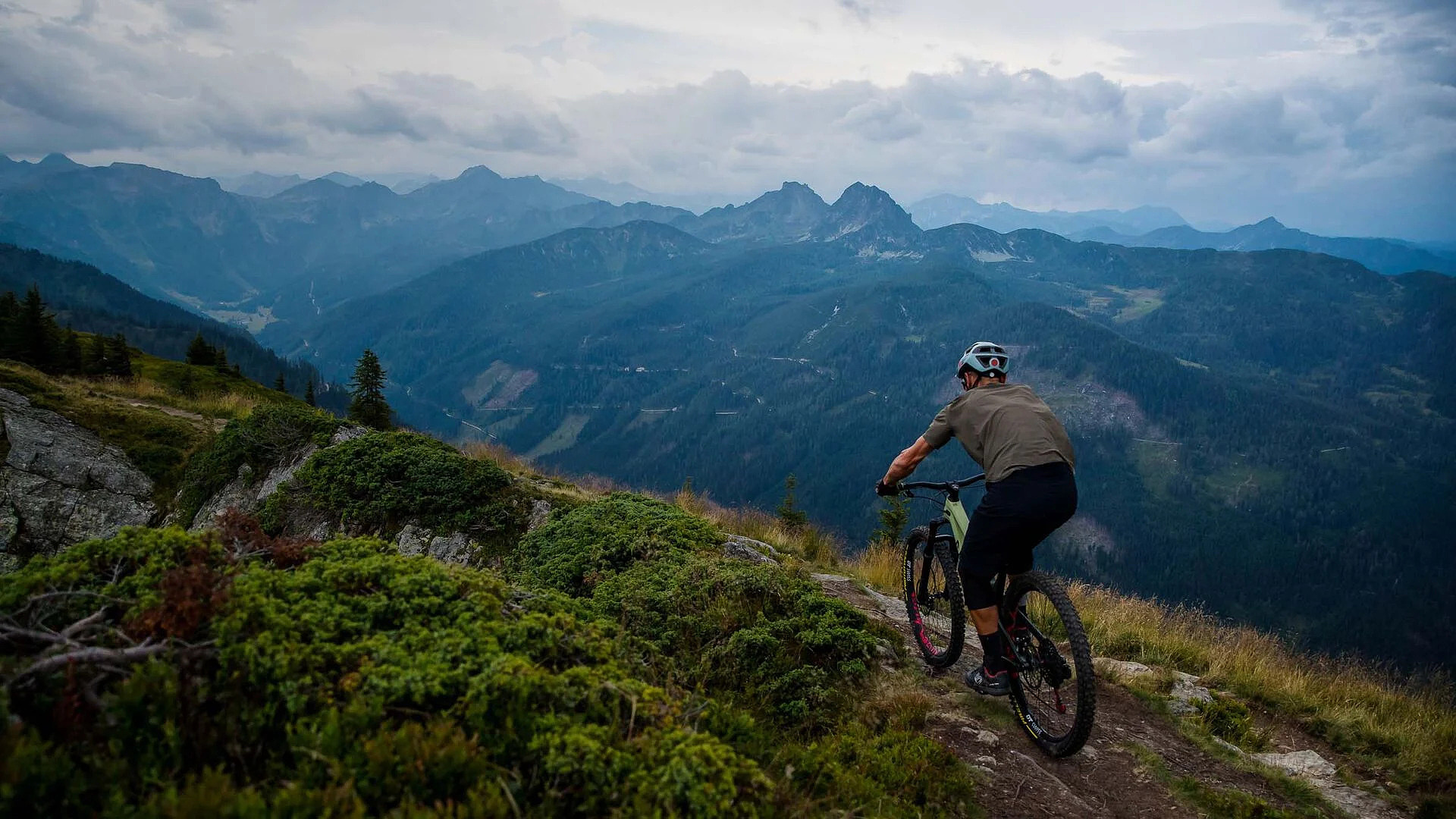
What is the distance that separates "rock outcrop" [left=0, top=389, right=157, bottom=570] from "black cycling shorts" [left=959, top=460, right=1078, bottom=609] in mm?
12829

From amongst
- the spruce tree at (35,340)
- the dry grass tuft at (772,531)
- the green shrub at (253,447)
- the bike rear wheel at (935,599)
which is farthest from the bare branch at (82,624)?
the spruce tree at (35,340)

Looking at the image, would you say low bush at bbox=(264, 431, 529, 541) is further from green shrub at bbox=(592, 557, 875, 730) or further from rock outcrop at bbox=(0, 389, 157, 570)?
rock outcrop at bbox=(0, 389, 157, 570)

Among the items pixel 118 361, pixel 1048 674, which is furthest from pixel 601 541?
pixel 118 361

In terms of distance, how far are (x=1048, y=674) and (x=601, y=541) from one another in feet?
15.7

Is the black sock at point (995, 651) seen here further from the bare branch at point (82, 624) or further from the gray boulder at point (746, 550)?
the bare branch at point (82, 624)

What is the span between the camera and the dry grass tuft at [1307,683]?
20.6 feet

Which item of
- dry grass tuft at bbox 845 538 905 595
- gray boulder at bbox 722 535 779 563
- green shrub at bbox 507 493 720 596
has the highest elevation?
green shrub at bbox 507 493 720 596

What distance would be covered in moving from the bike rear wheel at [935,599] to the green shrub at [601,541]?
248 cm

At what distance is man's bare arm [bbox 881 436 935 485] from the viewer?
635 cm

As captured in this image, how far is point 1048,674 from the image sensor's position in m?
5.64

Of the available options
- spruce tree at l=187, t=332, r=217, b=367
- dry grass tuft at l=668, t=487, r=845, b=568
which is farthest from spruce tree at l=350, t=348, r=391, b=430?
dry grass tuft at l=668, t=487, r=845, b=568

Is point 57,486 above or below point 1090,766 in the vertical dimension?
above

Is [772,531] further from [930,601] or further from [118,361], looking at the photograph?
[118,361]

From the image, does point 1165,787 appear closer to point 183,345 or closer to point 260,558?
point 260,558
